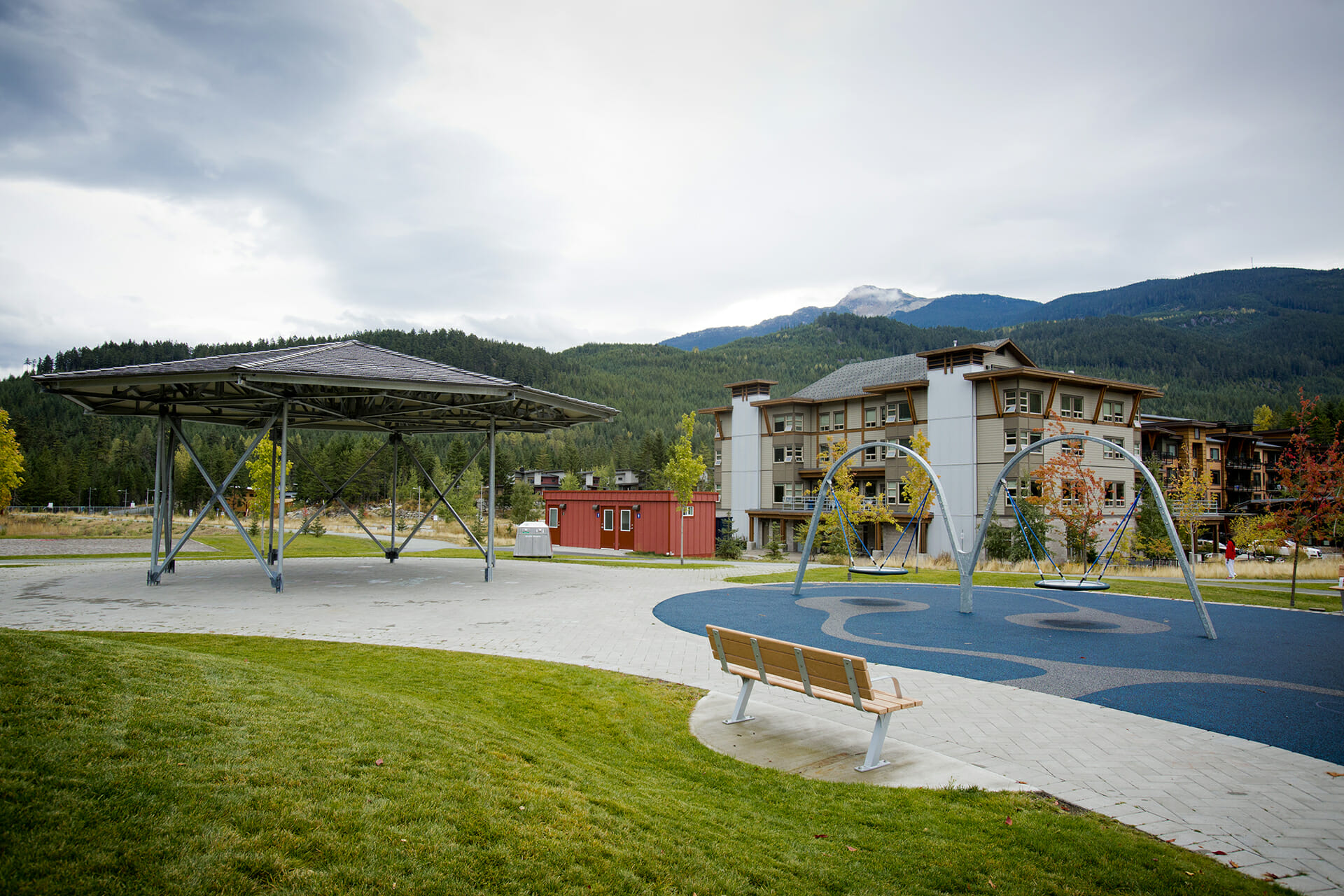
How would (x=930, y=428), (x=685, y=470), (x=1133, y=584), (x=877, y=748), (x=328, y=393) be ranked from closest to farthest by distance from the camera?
(x=877, y=748) → (x=328, y=393) → (x=1133, y=584) → (x=685, y=470) → (x=930, y=428)

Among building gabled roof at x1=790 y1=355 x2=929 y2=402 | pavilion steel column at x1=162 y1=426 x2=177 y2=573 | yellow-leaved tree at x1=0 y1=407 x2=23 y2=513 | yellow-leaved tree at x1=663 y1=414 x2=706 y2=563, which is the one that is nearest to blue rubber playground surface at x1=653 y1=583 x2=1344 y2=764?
yellow-leaved tree at x1=663 y1=414 x2=706 y2=563

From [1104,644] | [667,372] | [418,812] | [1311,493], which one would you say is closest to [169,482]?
[418,812]

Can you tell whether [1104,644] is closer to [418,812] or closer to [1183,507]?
[418,812]

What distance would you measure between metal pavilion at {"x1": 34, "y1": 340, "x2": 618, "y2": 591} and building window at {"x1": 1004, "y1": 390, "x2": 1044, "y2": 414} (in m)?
30.4

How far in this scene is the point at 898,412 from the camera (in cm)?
4978

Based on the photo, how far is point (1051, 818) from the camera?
5.37 m

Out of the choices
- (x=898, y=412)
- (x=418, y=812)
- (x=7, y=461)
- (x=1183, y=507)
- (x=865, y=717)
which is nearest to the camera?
(x=418, y=812)

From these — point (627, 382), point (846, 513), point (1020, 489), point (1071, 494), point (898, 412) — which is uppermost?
point (627, 382)

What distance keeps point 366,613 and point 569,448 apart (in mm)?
105758

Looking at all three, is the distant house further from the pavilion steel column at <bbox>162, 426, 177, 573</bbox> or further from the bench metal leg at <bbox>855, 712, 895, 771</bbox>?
the bench metal leg at <bbox>855, 712, 895, 771</bbox>

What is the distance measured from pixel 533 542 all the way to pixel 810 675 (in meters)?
27.0

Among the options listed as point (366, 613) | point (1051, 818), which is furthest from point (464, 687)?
point (366, 613)

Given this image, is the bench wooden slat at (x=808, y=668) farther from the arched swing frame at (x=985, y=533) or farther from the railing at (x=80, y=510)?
the railing at (x=80, y=510)

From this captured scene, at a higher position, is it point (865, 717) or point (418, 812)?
point (418, 812)
